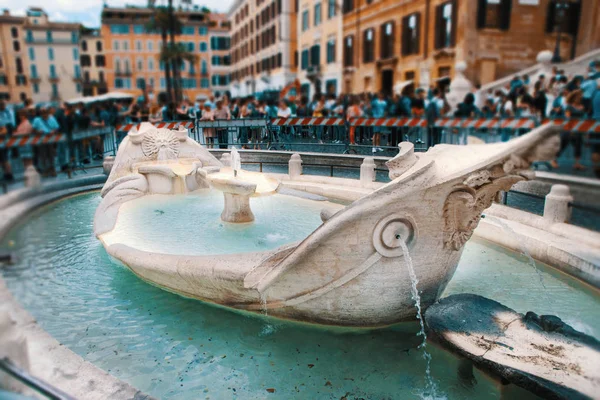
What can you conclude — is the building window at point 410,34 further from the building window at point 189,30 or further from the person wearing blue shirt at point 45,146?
the building window at point 189,30

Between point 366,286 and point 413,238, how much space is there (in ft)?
1.62

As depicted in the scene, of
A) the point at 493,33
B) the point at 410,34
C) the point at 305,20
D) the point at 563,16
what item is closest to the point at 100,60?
the point at 493,33

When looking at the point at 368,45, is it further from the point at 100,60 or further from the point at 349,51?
the point at 100,60

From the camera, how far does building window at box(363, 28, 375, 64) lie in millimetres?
26281

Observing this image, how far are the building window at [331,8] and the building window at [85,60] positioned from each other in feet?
95.8

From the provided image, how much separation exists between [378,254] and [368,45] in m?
25.7

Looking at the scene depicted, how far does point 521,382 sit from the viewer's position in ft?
8.45

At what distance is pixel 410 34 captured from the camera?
2284 centimetres

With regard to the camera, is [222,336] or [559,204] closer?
[222,336]

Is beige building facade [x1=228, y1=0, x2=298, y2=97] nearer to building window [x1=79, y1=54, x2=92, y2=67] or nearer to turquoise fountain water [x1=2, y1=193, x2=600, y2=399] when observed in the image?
turquoise fountain water [x1=2, y1=193, x2=600, y2=399]

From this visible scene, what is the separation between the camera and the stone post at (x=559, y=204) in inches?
205

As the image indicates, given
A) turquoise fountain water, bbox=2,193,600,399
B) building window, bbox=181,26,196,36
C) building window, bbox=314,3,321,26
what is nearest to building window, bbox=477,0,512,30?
building window, bbox=314,3,321,26

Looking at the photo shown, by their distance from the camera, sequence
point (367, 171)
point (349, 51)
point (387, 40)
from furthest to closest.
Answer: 1. point (349, 51)
2. point (387, 40)
3. point (367, 171)

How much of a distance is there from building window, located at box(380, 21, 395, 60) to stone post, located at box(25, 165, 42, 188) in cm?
2441
